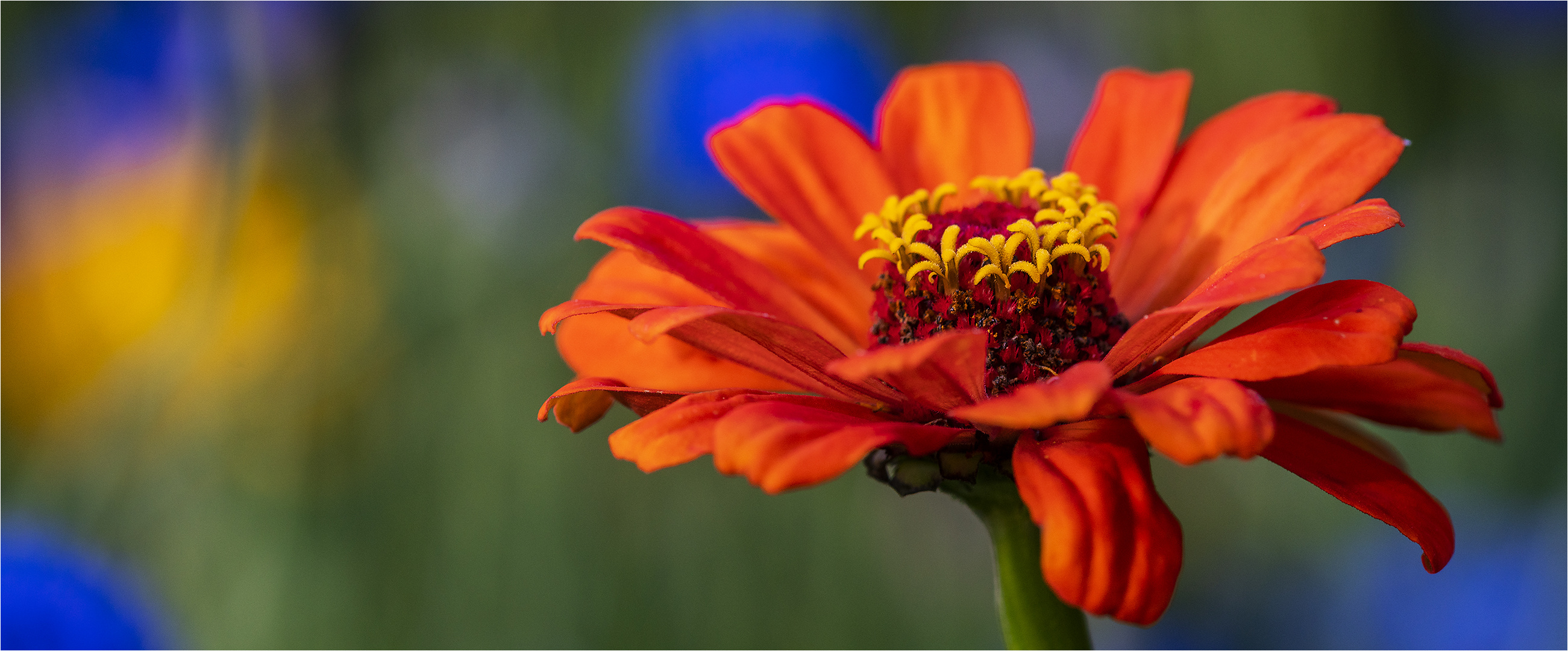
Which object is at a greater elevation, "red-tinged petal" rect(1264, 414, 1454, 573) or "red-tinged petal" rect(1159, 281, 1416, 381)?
"red-tinged petal" rect(1159, 281, 1416, 381)

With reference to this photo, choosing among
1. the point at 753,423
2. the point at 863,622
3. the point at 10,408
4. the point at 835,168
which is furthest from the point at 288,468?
the point at 753,423

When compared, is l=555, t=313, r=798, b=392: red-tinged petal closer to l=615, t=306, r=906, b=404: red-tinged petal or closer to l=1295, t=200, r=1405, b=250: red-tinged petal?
l=615, t=306, r=906, b=404: red-tinged petal

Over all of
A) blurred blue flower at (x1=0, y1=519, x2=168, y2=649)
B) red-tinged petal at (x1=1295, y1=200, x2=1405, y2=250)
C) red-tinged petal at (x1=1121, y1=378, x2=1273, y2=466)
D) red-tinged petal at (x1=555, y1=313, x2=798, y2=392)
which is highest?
red-tinged petal at (x1=1295, y1=200, x2=1405, y2=250)

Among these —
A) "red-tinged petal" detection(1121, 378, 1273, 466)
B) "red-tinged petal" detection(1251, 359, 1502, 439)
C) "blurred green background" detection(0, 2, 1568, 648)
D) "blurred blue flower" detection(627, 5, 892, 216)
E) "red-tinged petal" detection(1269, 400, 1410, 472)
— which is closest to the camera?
"red-tinged petal" detection(1121, 378, 1273, 466)

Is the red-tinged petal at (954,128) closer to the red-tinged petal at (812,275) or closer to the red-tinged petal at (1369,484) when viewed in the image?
the red-tinged petal at (812,275)

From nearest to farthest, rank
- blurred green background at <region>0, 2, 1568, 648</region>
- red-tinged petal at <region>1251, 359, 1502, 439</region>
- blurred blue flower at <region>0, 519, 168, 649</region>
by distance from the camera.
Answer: red-tinged petal at <region>1251, 359, 1502, 439</region> < blurred blue flower at <region>0, 519, 168, 649</region> < blurred green background at <region>0, 2, 1568, 648</region>

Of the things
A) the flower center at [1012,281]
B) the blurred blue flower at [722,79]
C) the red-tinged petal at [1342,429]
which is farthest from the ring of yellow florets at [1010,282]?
the blurred blue flower at [722,79]

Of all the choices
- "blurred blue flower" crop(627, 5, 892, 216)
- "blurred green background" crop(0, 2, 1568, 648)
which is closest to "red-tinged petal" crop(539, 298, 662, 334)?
"blurred green background" crop(0, 2, 1568, 648)
